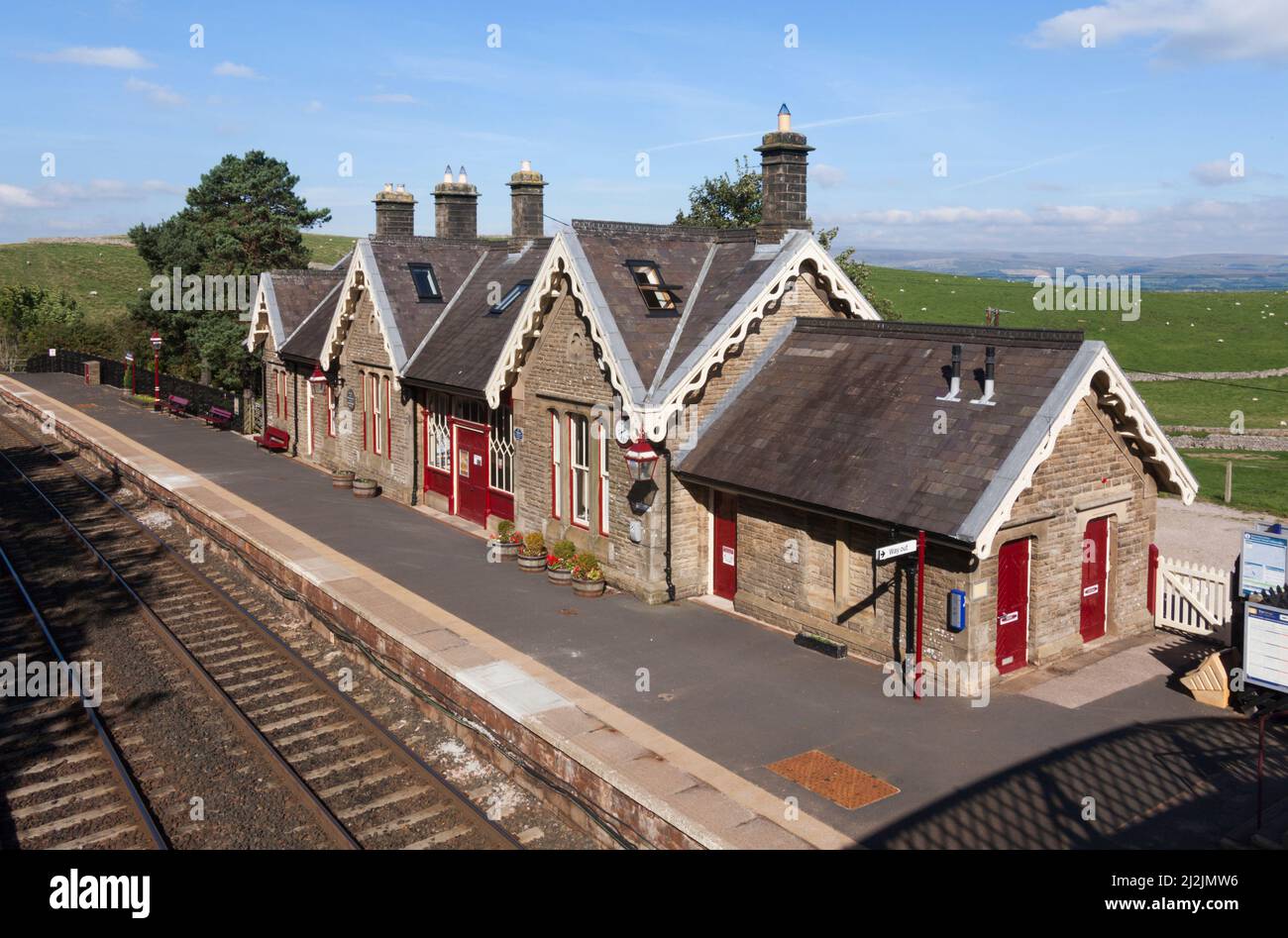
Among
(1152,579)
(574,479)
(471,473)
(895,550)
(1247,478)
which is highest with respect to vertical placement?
(574,479)

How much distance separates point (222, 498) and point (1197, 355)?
7072 centimetres

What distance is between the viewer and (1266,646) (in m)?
12.8

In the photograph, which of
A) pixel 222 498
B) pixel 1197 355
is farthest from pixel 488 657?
pixel 1197 355

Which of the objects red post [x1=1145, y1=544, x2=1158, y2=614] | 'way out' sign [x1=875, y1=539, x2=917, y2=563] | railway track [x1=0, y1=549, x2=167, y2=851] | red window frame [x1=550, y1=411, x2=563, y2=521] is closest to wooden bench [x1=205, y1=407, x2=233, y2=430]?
red window frame [x1=550, y1=411, x2=563, y2=521]

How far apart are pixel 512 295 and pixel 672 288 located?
655cm

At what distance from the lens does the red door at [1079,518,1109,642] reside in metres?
16.2

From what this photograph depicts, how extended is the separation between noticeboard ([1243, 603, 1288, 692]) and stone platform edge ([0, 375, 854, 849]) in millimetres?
6225

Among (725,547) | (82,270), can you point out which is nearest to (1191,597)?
(725,547)

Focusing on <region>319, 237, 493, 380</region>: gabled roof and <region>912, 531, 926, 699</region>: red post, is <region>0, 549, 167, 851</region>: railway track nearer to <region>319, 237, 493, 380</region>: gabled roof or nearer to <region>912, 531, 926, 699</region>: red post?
<region>912, 531, 926, 699</region>: red post

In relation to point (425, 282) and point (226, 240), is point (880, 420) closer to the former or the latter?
point (425, 282)

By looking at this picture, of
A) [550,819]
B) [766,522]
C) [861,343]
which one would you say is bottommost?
[550,819]

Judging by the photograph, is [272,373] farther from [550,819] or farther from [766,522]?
[550,819]

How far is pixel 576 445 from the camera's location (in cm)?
2038

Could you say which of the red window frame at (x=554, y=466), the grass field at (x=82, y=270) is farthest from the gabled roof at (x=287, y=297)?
the grass field at (x=82, y=270)
